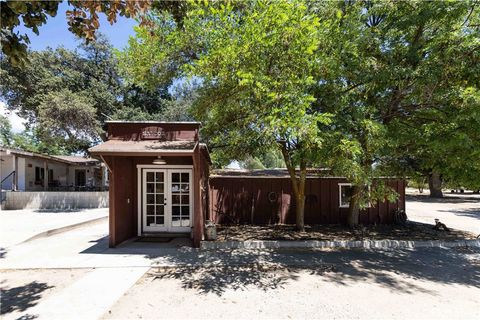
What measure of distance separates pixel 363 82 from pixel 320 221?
631cm

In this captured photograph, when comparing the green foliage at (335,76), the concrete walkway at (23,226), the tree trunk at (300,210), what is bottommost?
the concrete walkway at (23,226)

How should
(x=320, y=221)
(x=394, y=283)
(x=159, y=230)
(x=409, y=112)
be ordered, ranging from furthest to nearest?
1. (x=320, y=221)
2. (x=159, y=230)
3. (x=409, y=112)
4. (x=394, y=283)

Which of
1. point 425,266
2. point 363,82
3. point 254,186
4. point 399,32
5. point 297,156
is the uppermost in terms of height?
point 399,32

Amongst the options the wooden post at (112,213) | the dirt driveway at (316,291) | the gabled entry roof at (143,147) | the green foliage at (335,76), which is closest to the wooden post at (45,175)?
the gabled entry roof at (143,147)

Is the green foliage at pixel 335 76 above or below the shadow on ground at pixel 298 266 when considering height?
above

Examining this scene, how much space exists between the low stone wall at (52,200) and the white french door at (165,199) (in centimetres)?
988

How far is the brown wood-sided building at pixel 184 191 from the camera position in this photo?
27.0ft

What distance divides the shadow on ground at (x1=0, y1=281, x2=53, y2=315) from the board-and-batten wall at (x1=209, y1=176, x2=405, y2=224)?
720 cm

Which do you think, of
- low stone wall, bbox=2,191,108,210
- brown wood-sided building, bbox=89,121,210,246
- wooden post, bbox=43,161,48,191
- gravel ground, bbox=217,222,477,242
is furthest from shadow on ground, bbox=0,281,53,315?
wooden post, bbox=43,161,48,191

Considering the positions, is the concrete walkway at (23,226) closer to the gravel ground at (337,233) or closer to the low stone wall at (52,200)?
the low stone wall at (52,200)

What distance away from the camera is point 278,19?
6074 millimetres

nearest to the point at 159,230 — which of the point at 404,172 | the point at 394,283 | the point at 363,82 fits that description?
the point at 394,283

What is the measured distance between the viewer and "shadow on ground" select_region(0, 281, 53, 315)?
455 centimetres

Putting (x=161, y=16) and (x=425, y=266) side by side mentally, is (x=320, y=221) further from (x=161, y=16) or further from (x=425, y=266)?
(x=161, y=16)
